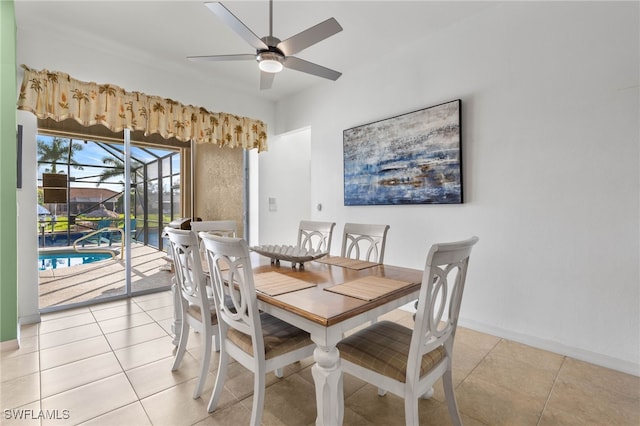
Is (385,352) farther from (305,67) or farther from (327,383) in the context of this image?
(305,67)

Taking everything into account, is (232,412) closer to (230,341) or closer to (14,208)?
(230,341)

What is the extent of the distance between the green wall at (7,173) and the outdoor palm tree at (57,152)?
97cm

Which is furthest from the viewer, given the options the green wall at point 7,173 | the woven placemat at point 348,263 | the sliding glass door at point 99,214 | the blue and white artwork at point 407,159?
the sliding glass door at point 99,214

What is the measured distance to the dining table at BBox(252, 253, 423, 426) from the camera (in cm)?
117

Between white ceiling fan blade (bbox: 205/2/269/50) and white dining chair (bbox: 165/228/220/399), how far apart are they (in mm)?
1238

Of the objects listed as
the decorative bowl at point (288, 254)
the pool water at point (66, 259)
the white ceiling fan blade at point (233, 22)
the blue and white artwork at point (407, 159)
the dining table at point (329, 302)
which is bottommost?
the pool water at point (66, 259)

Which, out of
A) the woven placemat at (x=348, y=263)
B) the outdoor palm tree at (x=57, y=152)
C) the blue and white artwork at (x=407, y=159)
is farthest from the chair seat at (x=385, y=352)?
the outdoor palm tree at (x=57, y=152)

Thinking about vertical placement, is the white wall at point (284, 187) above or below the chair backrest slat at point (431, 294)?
above

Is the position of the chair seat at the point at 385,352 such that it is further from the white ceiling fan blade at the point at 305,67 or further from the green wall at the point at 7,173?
the green wall at the point at 7,173

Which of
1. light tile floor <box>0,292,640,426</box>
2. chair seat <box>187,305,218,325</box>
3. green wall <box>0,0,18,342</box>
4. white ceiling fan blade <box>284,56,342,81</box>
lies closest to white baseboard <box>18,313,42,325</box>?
light tile floor <box>0,292,640,426</box>

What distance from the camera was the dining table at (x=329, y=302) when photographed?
1.17 m

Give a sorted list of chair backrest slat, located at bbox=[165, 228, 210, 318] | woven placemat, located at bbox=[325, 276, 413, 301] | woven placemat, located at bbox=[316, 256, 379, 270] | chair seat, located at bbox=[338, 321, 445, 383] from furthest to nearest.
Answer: woven placemat, located at bbox=[316, 256, 379, 270] < chair backrest slat, located at bbox=[165, 228, 210, 318] < woven placemat, located at bbox=[325, 276, 413, 301] < chair seat, located at bbox=[338, 321, 445, 383]

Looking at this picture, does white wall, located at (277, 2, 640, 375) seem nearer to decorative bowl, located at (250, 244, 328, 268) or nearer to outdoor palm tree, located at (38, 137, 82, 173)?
decorative bowl, located at (250, 244, 328, 268)

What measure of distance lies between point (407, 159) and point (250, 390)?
7.86 feet
